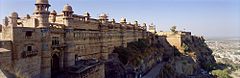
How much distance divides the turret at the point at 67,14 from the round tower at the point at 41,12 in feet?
13.1

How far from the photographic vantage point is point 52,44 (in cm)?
2088

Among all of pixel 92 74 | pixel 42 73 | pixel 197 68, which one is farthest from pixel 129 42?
pixel 42 73

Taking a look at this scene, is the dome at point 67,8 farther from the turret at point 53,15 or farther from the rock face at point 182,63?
the rock face at point 182,63

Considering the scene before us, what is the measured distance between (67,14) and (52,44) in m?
4.09

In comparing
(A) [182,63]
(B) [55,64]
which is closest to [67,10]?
(B) [55,64]

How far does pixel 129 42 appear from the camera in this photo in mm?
43625

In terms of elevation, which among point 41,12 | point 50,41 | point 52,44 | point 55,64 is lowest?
point 55,64

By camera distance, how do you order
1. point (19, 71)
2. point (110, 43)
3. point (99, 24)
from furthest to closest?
point (110, 43) < point (99, 24) < point (19, 71)

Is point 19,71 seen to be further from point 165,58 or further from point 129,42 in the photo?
point 165,58

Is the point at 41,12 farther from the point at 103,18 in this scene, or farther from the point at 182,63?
the point at 182,63

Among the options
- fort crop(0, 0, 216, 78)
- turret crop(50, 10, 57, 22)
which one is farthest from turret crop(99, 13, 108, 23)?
turret crop(50, 10, 57, 22)

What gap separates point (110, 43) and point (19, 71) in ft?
58.7

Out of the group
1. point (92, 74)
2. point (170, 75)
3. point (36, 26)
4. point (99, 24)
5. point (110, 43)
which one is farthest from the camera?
point (170, 75)

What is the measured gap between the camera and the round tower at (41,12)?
1952 centimetres
